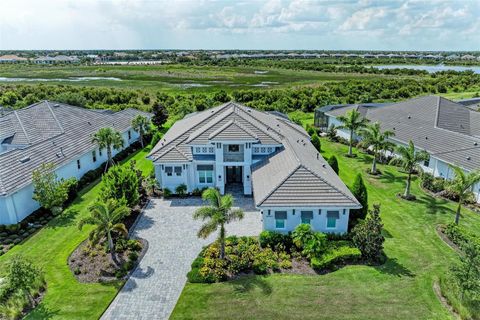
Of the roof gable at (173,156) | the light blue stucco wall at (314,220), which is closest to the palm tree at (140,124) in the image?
the roof gable at (173,156)

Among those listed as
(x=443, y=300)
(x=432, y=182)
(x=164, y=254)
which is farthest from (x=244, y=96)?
(x=443, y=300)

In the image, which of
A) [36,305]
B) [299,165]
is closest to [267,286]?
[299,165]

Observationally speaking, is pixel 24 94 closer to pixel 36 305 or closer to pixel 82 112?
pixel 82 112

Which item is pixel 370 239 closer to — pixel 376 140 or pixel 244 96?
pixel 376 140

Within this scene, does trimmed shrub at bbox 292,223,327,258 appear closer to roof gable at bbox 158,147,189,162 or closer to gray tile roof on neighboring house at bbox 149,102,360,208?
gray tile roof on neighboring house at bbox 149,102,360,208

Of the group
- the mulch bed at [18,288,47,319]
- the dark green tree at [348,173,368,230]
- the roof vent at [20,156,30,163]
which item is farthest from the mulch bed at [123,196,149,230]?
the dark green tree at [348,173,368,230]
